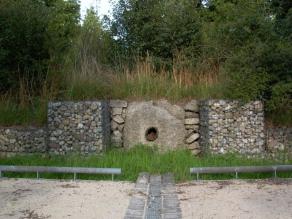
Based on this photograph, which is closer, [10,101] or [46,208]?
[46,208]

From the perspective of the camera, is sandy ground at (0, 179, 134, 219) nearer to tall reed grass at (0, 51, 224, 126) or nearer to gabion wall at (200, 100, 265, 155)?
gabion wall at (200, 100, 265, 155)

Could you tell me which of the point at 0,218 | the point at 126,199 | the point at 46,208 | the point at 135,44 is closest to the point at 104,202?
the point at 126,199

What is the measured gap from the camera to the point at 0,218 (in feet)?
22.1

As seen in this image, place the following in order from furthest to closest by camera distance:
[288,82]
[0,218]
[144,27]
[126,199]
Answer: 1. [144,27]
2. [288,82]
3. [126,199]
4. [0,218]

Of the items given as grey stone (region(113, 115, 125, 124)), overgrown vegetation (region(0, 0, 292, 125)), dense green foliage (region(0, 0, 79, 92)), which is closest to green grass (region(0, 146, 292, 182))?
grey stone (region(113, 115, 125, 124))

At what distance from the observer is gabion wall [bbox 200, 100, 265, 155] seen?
11750mm

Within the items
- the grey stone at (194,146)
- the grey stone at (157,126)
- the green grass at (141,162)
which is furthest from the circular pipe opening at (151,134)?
the grey stone at (194,146)

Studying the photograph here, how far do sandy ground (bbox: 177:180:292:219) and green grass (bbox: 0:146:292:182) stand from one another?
84 cm

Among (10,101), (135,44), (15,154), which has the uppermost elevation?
(135,44)

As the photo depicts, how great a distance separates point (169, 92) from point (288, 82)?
3070 mm

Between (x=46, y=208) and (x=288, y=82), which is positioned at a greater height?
(x=288, y=82)

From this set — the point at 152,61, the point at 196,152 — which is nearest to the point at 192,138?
the point at 196,152

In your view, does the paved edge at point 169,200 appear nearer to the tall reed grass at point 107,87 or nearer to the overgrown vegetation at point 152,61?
the overgrown vegetation at point 152,61

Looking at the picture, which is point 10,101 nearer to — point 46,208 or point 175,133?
point 175,133
